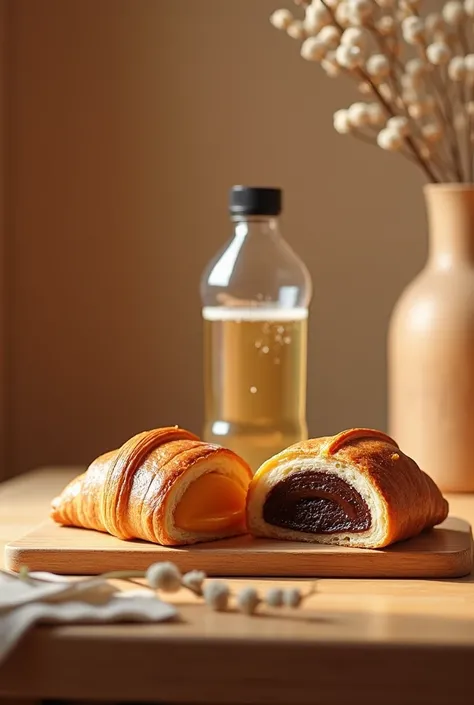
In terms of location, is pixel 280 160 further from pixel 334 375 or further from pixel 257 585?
pixel 257 585

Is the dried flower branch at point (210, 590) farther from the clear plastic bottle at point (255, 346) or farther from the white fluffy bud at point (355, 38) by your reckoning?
the white fluffy bud at point (355, 38)

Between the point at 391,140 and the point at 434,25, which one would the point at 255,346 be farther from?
the point at 434,25

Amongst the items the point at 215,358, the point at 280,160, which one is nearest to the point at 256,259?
the point at 215,358

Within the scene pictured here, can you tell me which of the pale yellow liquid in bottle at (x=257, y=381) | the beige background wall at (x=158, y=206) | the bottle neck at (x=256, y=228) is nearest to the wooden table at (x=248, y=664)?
the pale yellow liquid in bottle at (x=257, y=381)

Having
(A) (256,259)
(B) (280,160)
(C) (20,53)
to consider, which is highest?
(C) (20,53)

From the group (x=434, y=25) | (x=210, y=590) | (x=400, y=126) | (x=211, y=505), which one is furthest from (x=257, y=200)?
(x=210, y=590)

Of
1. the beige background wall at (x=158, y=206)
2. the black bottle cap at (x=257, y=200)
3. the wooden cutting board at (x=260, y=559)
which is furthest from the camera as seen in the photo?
the beige background wall at (x=158, y=206)
